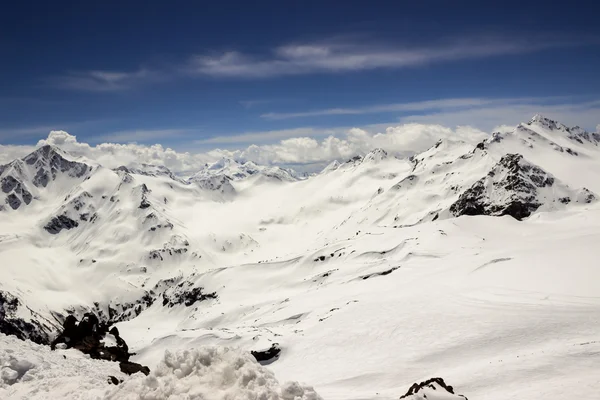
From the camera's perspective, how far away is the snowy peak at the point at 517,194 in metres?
174

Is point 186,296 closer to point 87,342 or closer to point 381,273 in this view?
point 381,273

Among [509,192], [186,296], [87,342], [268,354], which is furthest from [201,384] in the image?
[509,192]

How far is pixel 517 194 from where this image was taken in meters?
178

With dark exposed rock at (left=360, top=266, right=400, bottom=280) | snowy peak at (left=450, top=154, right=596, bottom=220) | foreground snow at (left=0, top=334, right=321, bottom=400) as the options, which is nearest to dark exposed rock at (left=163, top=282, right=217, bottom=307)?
dark exposed rock at (left=360, top=266, right=400, bottom=280)

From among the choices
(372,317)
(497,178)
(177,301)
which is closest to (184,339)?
(372,317)

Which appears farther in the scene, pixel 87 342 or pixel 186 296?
pixel 186 296

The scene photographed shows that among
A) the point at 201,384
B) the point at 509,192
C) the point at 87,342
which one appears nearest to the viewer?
the point at 201,384

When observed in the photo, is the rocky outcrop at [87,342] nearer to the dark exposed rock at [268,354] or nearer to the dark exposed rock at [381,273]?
the dark exposed rock at [268,354]

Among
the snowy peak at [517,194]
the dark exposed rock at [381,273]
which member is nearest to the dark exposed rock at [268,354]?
the dark exposed rock at [381,273]

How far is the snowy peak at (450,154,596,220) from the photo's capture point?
174500mm

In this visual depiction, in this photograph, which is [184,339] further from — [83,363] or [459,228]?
[459,228]

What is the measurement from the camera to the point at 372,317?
49.0 m

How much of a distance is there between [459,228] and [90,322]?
9386 cm

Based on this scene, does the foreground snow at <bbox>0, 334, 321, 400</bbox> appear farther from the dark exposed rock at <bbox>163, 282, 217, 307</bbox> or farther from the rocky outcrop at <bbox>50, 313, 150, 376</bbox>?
the dark exposed rock at <bbox>163, 282, 217, 307</bbox>
